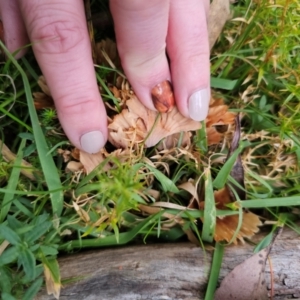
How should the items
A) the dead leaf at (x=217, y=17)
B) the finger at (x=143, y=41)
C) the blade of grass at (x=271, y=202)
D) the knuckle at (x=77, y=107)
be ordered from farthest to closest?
the dead leaf at (x=217, y=17) < the blade of grass at (x=271, y=202) < the knuckle at (x=77, y=107) < the finger at (x=143, y=41)

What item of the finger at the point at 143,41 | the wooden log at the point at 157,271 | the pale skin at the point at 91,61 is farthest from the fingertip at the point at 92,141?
the wooden log at the point at 157,271

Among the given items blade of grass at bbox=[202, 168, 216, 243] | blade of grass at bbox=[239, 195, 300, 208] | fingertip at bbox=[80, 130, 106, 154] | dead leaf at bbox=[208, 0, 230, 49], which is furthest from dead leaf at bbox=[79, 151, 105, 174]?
dead leaf at bbox=[208, 0, 230, 49]

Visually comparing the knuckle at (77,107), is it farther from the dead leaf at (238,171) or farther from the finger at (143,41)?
the dead leaf at (238,171)

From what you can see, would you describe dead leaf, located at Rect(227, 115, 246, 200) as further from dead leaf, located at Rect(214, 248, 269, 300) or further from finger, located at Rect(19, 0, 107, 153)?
finger, located at Rect(19, 0, 107, 153)

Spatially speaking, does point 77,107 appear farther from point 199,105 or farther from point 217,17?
point 217,17

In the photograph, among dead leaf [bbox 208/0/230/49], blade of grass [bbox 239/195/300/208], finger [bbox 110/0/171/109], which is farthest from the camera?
dead leaf [bbox 208/0/230/49]

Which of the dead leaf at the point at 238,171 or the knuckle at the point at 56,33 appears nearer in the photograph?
the knuckle at the point at 56,33

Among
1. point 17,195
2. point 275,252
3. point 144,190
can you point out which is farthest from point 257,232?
point 17,195
